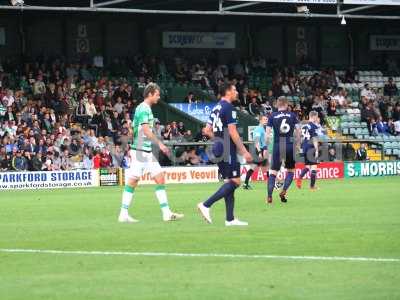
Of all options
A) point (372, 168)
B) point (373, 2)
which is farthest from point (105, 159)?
point (373, 2)

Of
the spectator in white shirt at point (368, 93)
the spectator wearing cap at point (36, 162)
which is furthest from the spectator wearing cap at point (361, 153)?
the spectator wearing cap at point (36, 162)

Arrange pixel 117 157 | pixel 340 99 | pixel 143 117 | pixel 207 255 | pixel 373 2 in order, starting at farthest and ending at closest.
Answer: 1. pixel 340 99
2. pixel 373 2
3. pixel 117 157
4. pixel 143 117
5. pixel 207 255

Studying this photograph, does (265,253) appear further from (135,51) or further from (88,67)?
(135,51)

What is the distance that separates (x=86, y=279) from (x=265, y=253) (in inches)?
105

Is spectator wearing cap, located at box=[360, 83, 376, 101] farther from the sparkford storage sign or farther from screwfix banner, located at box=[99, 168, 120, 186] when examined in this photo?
screwfix banner, located at box=[99, 168, 120, 186]

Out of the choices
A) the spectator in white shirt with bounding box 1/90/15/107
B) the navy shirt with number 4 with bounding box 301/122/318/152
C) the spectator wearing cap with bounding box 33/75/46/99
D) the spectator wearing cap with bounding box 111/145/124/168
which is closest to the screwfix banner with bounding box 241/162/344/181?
the spectator wearing cap with bounding box 111/145/124/168

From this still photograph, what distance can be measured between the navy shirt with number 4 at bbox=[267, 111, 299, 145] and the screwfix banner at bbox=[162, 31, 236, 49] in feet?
84.6

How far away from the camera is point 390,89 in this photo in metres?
48.1

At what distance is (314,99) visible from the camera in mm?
44188

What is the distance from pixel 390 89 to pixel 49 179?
20094 millimetres

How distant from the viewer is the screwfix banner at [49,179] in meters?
32.8

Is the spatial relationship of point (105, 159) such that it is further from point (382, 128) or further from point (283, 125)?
point (382, 128)

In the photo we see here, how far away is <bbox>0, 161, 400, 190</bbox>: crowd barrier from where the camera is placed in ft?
108

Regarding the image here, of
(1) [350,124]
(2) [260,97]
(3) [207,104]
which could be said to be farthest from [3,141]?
(1) [350,124]
